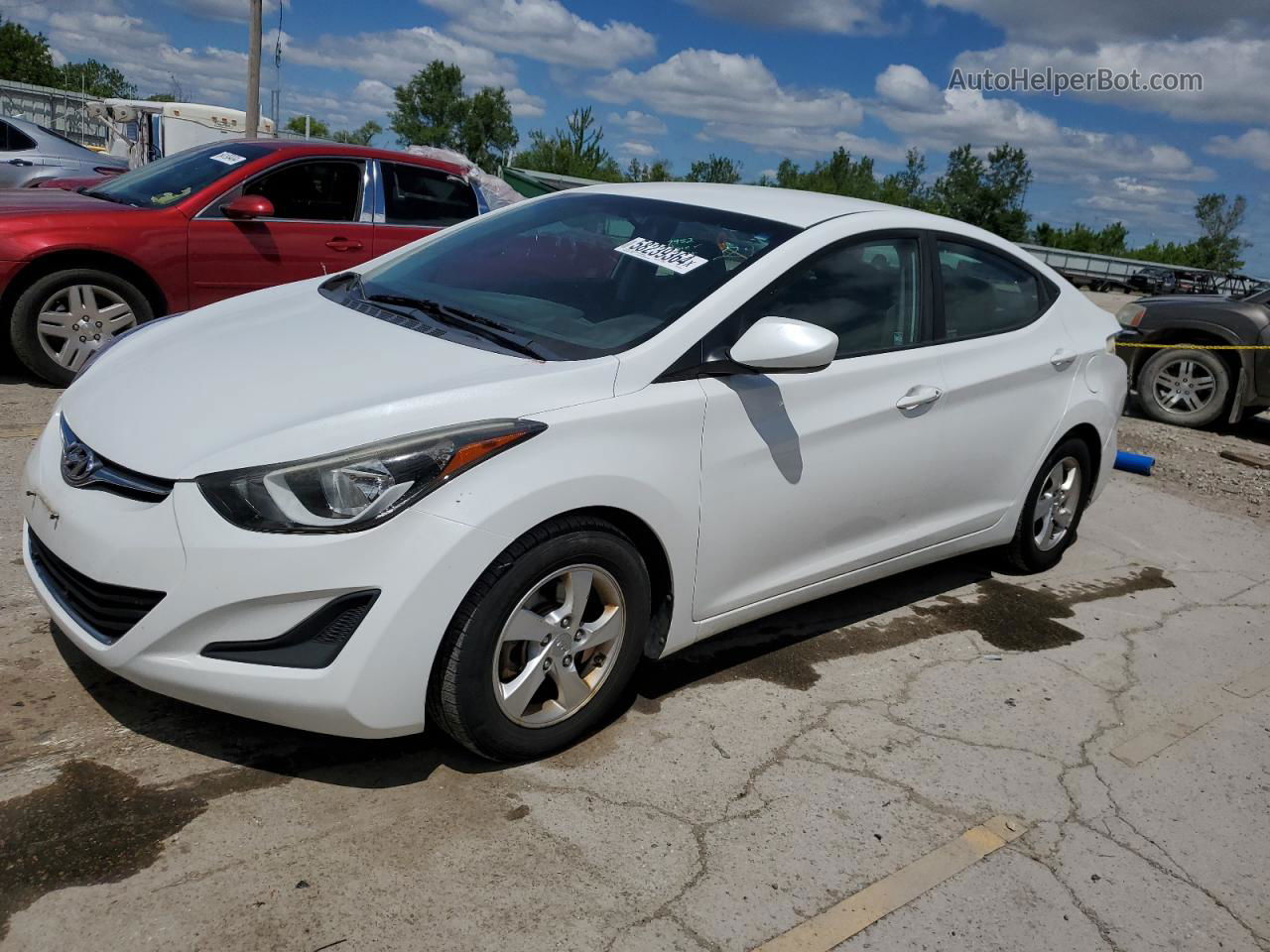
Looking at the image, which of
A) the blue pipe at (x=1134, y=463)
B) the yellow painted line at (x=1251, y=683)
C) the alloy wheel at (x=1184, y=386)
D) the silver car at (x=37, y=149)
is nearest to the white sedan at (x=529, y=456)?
the yellow painted line at (x=1251, y=683)

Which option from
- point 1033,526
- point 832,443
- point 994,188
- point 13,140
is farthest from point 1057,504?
point 994,188

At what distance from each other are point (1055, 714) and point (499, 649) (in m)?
2.13

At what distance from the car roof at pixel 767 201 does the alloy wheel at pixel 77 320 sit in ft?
11.7

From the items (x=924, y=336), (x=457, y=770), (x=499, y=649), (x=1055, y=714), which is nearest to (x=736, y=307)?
(x=924, y=336)

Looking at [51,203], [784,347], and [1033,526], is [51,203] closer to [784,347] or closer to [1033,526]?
[784,347]

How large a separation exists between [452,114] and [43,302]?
76.0m

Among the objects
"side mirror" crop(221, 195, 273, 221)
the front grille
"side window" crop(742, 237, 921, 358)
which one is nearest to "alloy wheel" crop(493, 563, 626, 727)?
the front grille

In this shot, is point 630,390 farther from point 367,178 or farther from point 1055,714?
point 367,178

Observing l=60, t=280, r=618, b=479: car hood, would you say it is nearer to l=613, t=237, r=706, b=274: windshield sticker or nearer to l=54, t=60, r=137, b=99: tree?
l=613, t=237, r=706, b=274: windshield sticker

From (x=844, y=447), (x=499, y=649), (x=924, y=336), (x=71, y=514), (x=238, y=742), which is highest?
(x=924, y=336)

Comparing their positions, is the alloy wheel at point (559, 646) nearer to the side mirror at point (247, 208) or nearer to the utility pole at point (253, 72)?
the side mirror at point (247, 208)

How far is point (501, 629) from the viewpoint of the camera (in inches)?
109

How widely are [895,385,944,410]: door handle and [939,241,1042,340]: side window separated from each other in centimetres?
31

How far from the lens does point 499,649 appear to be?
2.81 meters
